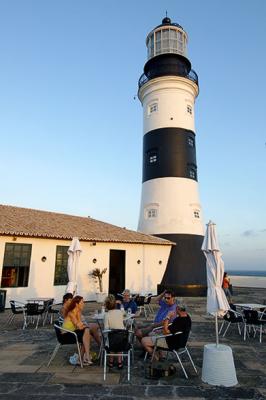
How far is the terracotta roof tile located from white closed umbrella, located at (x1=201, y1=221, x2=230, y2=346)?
347 inches

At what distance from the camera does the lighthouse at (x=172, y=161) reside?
17219 millimetres

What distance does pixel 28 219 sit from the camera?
47.8 feet

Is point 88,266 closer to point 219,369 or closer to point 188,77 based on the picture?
point 219,369

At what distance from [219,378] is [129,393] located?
1.42 metres

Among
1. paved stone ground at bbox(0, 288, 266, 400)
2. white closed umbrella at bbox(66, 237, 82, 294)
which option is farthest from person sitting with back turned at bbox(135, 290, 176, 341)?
white closed umbrella at bbox(66, 237, 82, 294)

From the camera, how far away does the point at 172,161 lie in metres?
17.9

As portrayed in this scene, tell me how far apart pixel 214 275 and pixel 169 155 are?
13078 mm

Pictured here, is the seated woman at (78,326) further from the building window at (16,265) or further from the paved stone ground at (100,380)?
the building window at (16,265)

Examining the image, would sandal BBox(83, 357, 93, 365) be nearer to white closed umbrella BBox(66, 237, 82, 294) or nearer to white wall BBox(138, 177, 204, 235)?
white closed umbrella BBox(66, 237, 82, 294)

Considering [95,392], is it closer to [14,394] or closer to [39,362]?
[14,394]

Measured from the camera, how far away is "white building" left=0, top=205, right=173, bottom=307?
12.3 m

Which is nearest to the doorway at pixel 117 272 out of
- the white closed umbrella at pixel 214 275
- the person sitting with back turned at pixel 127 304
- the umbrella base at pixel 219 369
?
the person sitting with back turned at pixel 127 304

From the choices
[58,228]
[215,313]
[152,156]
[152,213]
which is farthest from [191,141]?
[215,313]

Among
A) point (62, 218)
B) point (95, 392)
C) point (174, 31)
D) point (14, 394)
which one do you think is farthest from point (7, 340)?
point (174, 31)
